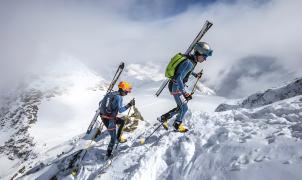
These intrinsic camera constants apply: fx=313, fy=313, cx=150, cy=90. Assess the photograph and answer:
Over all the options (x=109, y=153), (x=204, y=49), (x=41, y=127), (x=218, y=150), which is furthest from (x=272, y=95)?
(x=41, y=127)

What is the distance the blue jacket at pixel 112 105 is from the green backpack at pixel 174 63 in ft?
8.02

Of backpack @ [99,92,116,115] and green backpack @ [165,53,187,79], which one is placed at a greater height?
green backpack @ [165,53,187,79]

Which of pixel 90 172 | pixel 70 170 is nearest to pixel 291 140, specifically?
pixel 90 172

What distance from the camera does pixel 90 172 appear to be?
511 inches

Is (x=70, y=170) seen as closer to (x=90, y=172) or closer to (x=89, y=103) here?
(x=90, y=172)

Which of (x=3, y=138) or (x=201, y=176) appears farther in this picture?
(x=3, y=138)

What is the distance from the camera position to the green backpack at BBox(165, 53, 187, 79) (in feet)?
42.2

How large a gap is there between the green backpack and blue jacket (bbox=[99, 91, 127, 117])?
244 cm

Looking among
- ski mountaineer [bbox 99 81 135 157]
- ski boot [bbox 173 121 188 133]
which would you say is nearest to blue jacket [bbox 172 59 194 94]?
ski boot [bbox 173 121 188 133]

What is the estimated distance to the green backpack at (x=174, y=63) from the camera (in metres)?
12.9

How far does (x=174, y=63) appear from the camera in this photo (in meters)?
13.0

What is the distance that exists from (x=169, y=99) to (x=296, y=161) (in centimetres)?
15178

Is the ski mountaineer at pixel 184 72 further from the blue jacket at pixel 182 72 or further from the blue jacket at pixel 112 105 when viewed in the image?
the blue jacket at pixel 112 105

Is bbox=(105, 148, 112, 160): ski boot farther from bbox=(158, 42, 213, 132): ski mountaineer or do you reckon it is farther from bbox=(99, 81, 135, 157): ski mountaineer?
bbox=(158, 42, 213, 132): ski mountaineer
